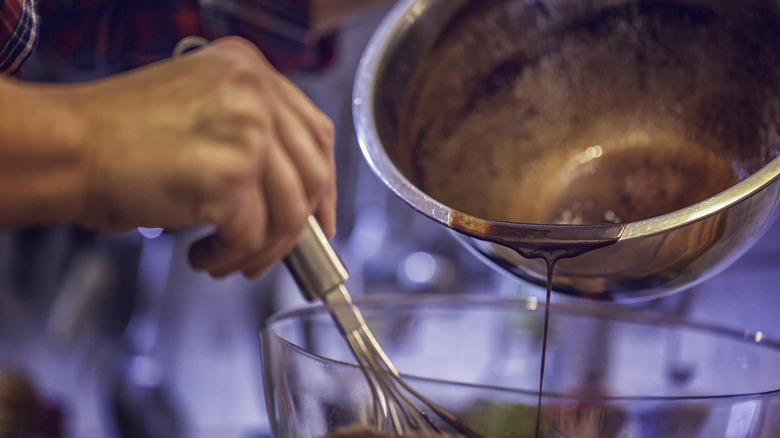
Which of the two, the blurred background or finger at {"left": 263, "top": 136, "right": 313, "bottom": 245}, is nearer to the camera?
finger at {"left": 263, "top": 136, "right": 313, "bottom": 245}

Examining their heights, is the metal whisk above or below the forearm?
below

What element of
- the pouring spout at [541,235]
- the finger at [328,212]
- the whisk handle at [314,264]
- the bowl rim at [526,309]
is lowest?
the bowl rim at [526,309]

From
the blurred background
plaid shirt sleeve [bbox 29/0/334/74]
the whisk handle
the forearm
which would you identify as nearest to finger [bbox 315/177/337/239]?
the whisk handle

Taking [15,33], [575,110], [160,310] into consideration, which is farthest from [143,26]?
[160,310]

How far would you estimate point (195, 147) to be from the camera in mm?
264

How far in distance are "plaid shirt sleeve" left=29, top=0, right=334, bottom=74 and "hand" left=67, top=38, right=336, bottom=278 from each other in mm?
566

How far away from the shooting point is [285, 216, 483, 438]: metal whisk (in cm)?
36

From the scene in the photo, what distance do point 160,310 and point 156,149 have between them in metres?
1.17

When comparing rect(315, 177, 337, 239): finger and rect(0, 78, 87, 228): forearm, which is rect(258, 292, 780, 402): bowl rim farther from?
rect(0, 78, 87, 228): forearm

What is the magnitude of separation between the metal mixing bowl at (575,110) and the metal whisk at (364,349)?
0.06 metres

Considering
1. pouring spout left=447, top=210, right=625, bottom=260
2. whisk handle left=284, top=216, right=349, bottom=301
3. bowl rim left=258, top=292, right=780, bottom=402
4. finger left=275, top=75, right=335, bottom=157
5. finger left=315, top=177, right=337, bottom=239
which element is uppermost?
finger left=275, top=75, right=335, bottom=157

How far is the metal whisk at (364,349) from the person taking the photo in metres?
0.36

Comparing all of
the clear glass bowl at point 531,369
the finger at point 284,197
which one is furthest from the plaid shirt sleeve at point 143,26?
the finger at point 284,197

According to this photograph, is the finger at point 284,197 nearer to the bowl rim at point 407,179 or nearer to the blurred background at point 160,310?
the bowl rim at point 407,179
